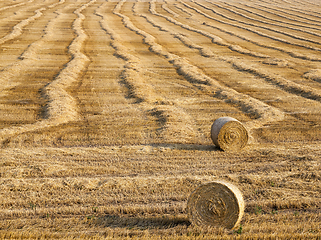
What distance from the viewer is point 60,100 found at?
59.5 ft

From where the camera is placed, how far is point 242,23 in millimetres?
53406

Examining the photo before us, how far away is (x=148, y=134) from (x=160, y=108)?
3.13 m

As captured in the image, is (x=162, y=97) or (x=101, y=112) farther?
(x=162, y=97)

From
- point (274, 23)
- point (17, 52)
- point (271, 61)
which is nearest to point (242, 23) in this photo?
point (274, 23)

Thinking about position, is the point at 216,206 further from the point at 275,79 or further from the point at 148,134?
the point at 275,79

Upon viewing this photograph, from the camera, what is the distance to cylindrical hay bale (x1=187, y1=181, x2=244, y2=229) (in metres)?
7.85

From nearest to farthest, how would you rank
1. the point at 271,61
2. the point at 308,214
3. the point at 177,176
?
1. the point at 308,214
2. the point at 177,176
3. the point at 271,61

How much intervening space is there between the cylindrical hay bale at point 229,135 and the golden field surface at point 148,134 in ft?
0.90

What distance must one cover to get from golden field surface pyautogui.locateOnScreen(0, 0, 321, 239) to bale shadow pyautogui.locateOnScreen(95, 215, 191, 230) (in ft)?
0.09

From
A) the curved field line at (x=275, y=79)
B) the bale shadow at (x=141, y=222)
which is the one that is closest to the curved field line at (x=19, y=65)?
the curved field line at (x=275, y=79)

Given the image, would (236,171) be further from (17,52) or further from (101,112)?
(17,52)

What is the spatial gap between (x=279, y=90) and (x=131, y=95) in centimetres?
802

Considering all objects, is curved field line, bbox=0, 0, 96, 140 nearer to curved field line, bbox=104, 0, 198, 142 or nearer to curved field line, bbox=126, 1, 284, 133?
curved field line, bbox=104, 0, 198, 142

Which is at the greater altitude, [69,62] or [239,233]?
[239,233]
